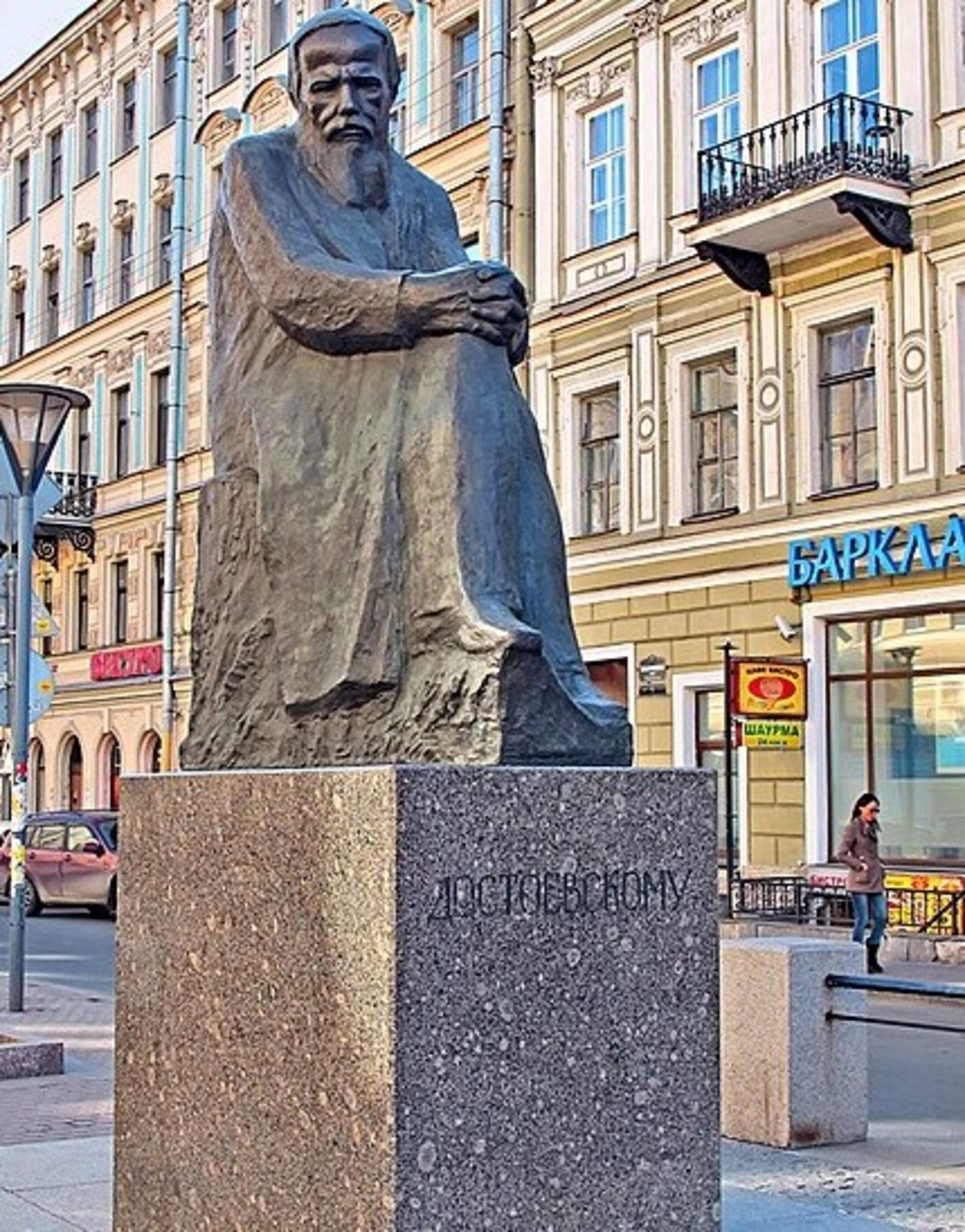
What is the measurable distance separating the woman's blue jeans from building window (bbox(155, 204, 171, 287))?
22.8 meters

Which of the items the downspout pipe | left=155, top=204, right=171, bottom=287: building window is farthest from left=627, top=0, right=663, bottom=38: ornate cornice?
left=155, top=204, right=171, bottom=287: building window

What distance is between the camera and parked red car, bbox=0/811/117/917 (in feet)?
82.6

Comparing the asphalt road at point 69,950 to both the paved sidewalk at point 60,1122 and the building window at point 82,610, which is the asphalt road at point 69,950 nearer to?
the paved sidewalk at point 60,1122

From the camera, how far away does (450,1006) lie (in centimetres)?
388

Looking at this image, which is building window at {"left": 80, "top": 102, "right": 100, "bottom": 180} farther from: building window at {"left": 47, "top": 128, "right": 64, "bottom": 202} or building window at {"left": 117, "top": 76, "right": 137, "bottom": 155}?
building window at {"left": 117, "top": 76, "right": 137, "bottom": 155}

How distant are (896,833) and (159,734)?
1678cm

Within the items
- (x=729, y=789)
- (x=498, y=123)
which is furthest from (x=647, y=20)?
(x=729, y=789)

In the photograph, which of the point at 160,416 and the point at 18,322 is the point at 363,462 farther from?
the point at 18,322

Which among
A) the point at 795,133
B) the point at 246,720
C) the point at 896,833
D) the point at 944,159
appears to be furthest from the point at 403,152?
the point at 246,720

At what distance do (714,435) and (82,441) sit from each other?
20.0 meters

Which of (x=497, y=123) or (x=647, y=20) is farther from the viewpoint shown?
(x=497, y=123)

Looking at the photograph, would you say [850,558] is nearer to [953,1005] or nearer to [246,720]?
[953,1005]

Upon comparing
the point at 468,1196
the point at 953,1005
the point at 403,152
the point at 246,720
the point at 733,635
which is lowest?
the point at 953,1005

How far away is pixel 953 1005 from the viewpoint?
575 inches
